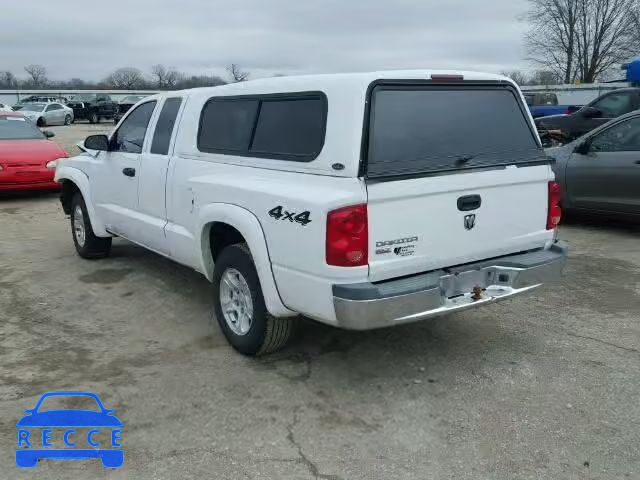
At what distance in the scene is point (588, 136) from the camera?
26.2 feet

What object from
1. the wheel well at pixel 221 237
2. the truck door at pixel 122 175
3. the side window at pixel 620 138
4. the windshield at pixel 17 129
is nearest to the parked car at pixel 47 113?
the windshield at pixel 17 129

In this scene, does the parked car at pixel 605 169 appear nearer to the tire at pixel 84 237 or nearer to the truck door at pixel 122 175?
the truck door at pixel 122 175

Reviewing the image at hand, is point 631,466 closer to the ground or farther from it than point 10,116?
closer to the ground

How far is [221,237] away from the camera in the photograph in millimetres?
4523

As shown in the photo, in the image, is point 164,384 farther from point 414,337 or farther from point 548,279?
point 548,279

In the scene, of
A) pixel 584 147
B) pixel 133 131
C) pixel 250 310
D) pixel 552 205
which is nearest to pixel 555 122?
pixel 584 147

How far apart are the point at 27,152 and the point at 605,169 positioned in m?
9.33

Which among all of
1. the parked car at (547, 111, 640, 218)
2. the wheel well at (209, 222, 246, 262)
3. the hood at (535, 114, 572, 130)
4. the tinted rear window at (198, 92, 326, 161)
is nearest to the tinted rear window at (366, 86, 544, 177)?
the tinted rear window at (198, 92, 326, 161)

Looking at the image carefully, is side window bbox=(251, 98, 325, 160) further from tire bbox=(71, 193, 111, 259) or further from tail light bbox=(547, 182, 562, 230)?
tire bbox=(71, 193, 111, 259)

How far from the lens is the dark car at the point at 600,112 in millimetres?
13148

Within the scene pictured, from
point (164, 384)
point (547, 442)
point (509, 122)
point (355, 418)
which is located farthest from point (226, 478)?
point (509, 122)

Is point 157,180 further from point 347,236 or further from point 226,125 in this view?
point 347,236

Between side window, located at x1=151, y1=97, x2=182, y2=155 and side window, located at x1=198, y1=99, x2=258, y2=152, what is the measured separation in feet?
1.57

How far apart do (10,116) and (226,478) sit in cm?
1150
